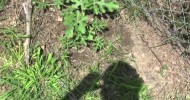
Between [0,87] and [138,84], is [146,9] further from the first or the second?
[0,87]

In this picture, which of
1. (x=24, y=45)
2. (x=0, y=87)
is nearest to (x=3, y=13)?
(x=24, y=45)

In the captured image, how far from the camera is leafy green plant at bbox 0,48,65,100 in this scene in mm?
3223

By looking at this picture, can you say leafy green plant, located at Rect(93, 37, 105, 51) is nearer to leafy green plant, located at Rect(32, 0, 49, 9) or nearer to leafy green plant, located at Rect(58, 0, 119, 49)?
leafy green plant, located at Rect(58, 0, 119, 49)

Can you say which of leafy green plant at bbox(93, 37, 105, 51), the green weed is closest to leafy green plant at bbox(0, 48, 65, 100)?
leafy green plant at bbox(93, 37, 105, 51)

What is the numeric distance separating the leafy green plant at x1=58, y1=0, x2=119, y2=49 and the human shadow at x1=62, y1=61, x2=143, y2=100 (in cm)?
29

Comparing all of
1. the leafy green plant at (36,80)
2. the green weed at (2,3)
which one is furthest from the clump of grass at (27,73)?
the green weed at (2,3)

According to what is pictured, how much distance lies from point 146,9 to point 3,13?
1.43 metres

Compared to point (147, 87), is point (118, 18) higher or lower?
higher

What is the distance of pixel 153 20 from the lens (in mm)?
3686

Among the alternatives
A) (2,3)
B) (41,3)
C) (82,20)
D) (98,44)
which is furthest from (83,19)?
(2,3)

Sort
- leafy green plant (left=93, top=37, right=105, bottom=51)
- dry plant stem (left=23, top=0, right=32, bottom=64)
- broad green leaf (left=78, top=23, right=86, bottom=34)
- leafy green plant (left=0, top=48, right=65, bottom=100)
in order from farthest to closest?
1. leafy green plant (left=93, top=37, right=105, bottom=51)
2. dry plant stem (left=23, top=0, right=32, bottom=64)
3. leafy green plant (left=0, top=48, right=65, bottom=100)
4. broad green leaf (left=78, top=23, right=86, bottom=34)

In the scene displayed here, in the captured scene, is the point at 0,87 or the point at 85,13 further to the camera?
the point at 85,13

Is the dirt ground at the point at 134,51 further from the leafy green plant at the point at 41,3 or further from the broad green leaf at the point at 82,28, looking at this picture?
the broad green leaf at the point at 82,28

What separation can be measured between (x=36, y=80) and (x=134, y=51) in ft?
3.37
